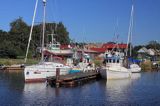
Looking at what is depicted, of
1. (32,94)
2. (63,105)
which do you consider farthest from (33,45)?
(63,105)

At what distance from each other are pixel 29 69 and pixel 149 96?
2170cm

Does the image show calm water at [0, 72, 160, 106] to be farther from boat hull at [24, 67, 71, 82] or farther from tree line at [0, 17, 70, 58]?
→ tree line at [0, 17, 70, 58]

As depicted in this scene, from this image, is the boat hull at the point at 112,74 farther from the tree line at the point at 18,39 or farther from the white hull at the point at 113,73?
the tree line at the point at 18,39

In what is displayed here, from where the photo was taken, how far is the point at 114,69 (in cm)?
7288

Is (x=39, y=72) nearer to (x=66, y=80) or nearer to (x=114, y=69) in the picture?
(x=66, y=80)

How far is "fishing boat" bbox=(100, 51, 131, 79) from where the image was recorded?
238 ft

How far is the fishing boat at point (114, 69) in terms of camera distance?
2854 inches

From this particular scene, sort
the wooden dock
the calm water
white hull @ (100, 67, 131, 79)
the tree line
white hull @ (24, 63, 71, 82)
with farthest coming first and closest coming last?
the tree line, white hull @ (100, 67, 131, 79), white hull @ (24, 63, 71, 82), the wooden dock, the calm water

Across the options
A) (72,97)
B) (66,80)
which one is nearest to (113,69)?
(66,80)

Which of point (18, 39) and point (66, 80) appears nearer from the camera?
point (66, 80)

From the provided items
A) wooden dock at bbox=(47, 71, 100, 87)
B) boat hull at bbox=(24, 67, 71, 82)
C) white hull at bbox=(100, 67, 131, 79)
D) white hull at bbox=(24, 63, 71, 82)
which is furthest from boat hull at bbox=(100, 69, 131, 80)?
boat hull at bbox=(24, 67, 71, 82)

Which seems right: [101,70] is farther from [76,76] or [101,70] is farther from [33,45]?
[33,45]

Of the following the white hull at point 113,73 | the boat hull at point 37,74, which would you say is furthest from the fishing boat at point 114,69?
Result: the boat hull at point 37,74

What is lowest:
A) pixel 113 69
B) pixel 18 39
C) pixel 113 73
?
pixel 113 73
